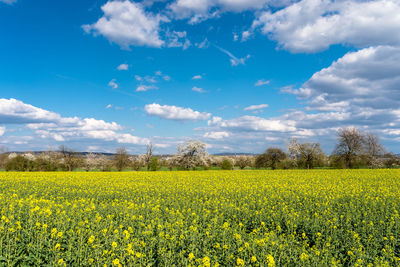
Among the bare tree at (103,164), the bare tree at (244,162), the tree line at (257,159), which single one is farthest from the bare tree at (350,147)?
the bare tree at (103,164)

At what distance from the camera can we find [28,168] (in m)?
68.7

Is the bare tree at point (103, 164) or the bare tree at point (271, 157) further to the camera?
the bare tree at point (271, 157)

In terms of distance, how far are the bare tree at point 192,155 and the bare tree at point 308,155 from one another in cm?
2694

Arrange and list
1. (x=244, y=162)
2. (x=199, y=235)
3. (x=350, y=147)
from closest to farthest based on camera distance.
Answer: (x=199, y=235) < (x=350, y=147) < (x=244, y=162)

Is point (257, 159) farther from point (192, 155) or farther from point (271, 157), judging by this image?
point (192, 155)

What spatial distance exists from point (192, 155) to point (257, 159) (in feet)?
65.8

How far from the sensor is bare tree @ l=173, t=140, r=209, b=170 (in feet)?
249

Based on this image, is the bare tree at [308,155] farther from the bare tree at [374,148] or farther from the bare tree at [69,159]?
the bare tree at [69,159]

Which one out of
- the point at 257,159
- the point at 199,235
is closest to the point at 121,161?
the point at 257,159

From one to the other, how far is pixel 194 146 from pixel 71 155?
3425cm

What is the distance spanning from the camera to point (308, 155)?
7231 centimetres

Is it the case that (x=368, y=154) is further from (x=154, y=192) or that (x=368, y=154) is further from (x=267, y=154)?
(x=154, y=192)

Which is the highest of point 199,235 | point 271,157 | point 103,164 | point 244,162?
point 271,157

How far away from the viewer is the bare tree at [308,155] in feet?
233
